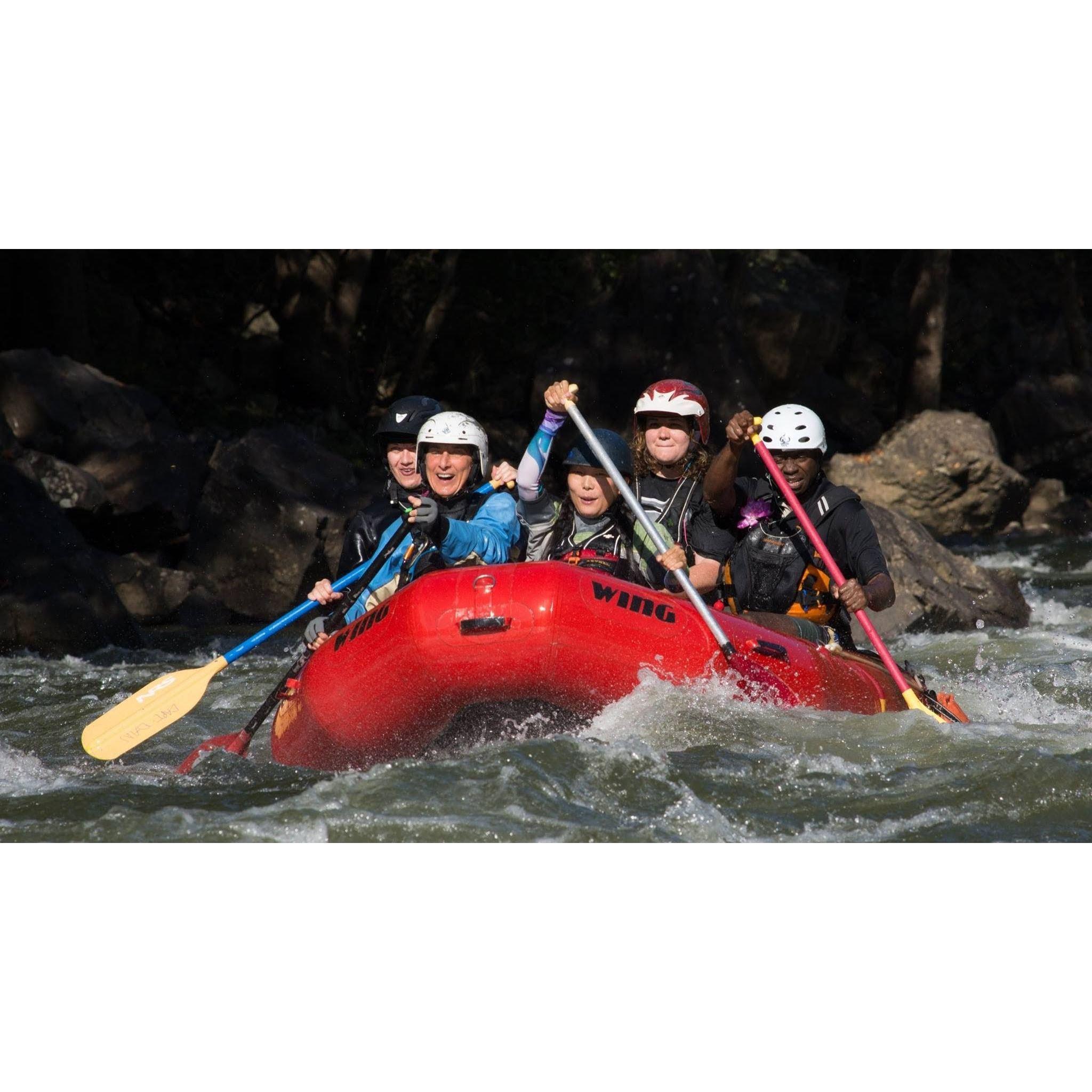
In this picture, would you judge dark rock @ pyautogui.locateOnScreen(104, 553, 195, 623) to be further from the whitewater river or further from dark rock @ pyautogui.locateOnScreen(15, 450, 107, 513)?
the whitewater river

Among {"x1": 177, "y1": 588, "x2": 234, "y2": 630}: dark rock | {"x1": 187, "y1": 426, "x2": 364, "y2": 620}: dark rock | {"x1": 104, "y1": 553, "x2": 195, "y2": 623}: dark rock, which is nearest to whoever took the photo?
{"x1": 104, "y1": 553, "x2": 195, "y2": 623}: dark rock

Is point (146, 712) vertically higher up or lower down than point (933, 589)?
higher up

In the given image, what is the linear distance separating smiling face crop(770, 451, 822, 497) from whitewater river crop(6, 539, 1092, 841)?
1126 millimetres

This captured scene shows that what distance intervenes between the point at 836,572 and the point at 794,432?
66cm

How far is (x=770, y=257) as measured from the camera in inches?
723

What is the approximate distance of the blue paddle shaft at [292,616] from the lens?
20.8 ft

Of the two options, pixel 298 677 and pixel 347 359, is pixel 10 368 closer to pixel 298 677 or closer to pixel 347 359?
pixel 347 359

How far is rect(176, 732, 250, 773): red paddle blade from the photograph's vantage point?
6.24 metres

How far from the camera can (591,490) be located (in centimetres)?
605

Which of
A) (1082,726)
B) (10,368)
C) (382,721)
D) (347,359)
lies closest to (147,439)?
(10,368)

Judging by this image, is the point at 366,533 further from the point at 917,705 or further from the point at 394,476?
the point at 917,705

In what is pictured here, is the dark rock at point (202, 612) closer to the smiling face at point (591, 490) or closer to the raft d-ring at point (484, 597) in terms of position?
the smiling face at point (591, 490)

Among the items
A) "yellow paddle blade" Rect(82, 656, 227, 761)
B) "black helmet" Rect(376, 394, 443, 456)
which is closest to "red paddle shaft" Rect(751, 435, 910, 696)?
"black helmet" Rect(376, 394, 443, 456)

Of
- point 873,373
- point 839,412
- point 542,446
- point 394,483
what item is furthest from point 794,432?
point 873,373
